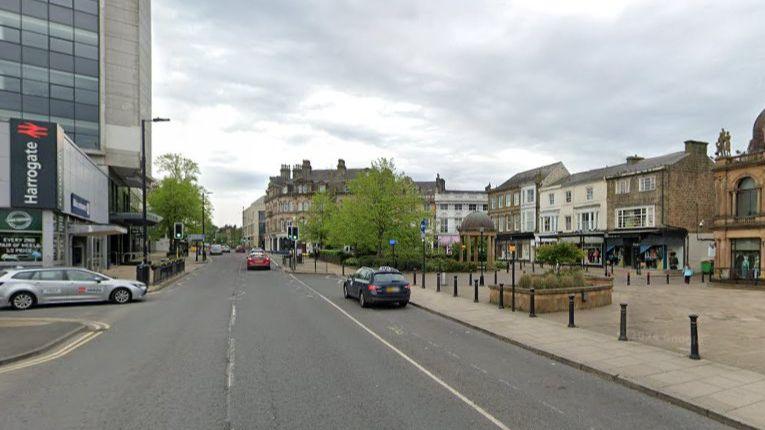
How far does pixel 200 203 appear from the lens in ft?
191

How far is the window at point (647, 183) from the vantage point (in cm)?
4231

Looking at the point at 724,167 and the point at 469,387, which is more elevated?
the point at 724,167

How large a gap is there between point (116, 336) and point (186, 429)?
7.08 metres

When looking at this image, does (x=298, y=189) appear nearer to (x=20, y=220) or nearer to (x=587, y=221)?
(x=587, y=221)

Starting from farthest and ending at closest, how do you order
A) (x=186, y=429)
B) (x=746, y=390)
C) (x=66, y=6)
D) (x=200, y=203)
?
(x=200, y=203) → (x=66, y=6) → (x=746, y=390) → (x=186, y=429)

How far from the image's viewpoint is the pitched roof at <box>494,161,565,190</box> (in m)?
56.6

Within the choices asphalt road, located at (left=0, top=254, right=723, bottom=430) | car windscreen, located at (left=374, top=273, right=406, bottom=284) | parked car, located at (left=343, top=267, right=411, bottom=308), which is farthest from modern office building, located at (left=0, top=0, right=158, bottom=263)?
car windscreen, located at (left=374, top=273, right=406, bottom=284)

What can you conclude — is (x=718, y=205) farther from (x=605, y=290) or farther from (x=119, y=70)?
(x=119, y=70)

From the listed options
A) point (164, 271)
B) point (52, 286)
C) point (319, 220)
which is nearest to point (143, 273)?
point (164, 271)

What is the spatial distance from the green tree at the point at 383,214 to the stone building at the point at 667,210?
65.5ft

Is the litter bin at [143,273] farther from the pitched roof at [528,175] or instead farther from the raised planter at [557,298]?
the pitched roof at [528,175]

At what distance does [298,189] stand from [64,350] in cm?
8321

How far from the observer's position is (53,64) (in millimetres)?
36688

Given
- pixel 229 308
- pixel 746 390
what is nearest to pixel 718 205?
pixel 746 390
